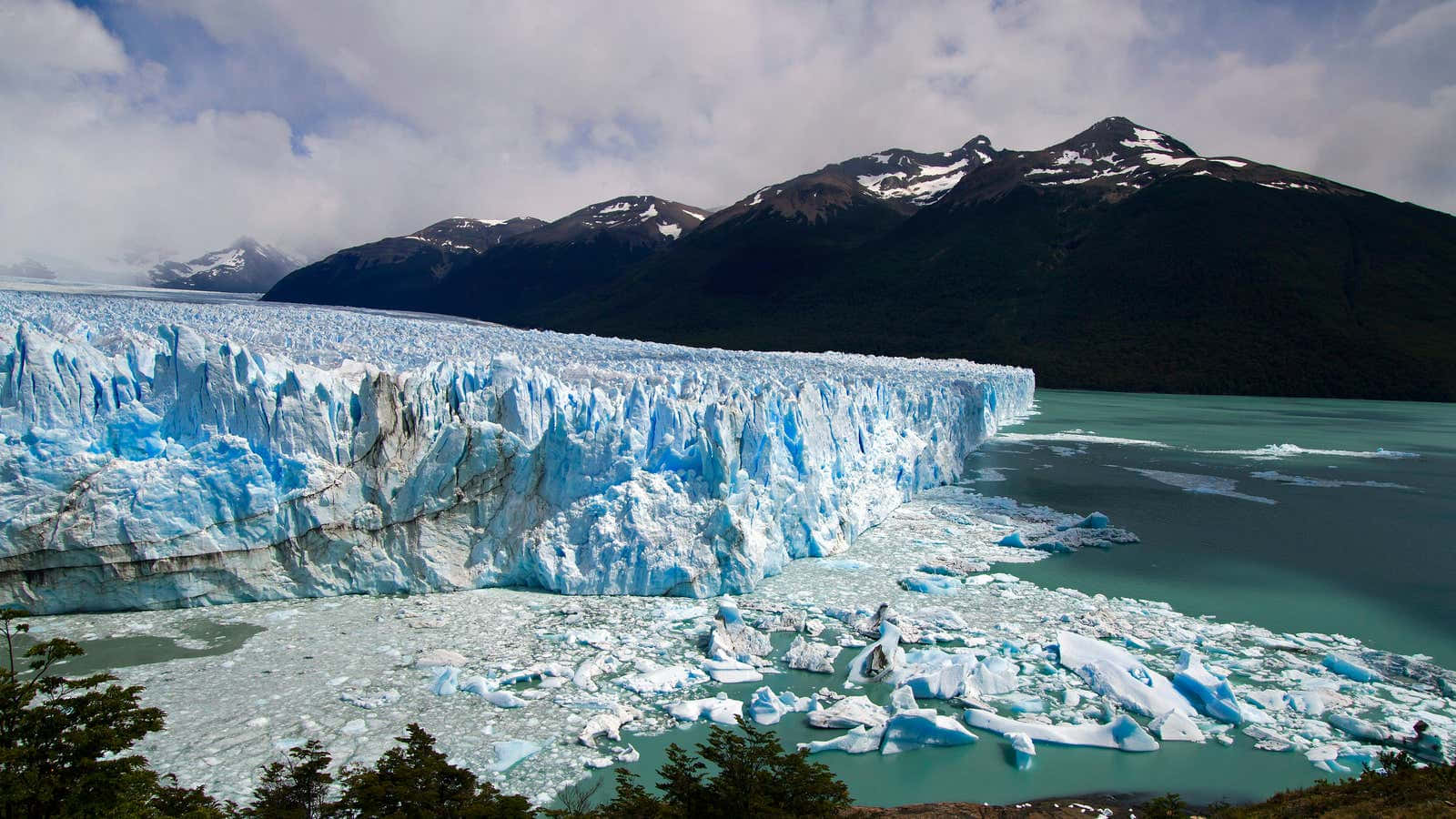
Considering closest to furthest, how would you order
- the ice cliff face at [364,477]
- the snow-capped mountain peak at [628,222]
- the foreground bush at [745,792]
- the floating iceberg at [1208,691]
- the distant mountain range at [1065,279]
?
the foreground bush at [745,792] → the floating iceberg at [1208,691] → the ice cliff face at [364,477] → the distant mountain range at [1065,279] → the snow-capped mountain peak at [628,222]

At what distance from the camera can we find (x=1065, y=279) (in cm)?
6094

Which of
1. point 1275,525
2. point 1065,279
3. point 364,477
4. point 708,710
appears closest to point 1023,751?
point 708,710

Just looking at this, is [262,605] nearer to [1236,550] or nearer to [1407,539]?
[1236,550]

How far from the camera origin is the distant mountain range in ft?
162

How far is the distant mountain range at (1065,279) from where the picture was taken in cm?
4928

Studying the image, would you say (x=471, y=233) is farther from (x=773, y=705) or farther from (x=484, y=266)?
(x=773, y=705)

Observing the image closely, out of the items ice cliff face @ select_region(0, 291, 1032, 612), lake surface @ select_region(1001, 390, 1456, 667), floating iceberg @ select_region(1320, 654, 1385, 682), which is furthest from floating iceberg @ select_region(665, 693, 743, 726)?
floating iceberg @ select_region(1320, 654, 1385, 682)

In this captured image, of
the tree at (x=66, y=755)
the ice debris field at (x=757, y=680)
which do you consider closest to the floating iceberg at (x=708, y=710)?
the ice debris field at (x=757, y=680)

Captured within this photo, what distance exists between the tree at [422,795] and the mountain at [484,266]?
8842 cm

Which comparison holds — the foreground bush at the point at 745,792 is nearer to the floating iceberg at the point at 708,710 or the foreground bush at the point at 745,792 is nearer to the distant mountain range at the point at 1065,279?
the floating iceberg at the point at 708,710

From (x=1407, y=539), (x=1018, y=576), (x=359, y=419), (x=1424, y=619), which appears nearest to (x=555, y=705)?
(x=359, y=419)

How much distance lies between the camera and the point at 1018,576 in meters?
11.2

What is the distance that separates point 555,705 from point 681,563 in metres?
3.30

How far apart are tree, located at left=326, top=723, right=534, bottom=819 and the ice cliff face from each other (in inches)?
217
